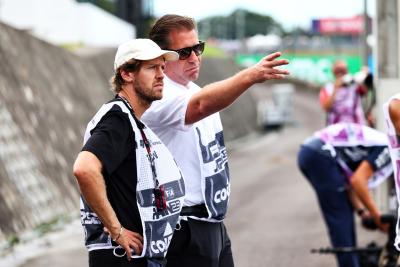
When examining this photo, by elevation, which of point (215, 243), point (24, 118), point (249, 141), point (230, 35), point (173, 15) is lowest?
point (230, 35)

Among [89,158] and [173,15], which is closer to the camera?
[89,158]

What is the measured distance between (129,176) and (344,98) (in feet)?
28.6

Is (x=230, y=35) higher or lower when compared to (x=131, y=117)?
lower

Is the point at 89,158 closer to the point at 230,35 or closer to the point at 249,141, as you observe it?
the point at 249,141

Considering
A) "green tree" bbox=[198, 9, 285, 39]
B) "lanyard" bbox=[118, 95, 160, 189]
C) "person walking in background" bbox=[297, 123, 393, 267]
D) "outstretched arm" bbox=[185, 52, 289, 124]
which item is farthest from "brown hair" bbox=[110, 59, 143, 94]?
"green tree" bbox=[198, 9, 285, 39]

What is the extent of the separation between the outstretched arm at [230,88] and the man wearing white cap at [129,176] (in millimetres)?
191

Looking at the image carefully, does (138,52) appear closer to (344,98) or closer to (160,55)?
(160,55)

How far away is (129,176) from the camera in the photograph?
4262 mm

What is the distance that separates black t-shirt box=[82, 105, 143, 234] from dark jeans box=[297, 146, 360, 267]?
3.94 meters

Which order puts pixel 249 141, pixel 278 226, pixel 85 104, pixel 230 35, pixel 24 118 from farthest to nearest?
pixel 230 35
pixel 249 141
pixel 85 104
pixel 24 118
pixel 278 226

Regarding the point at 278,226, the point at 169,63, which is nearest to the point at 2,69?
the point at 278,226

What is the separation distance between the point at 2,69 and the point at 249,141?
67.1 feet

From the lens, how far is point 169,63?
191 inches

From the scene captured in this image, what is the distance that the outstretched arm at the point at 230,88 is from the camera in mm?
4117
